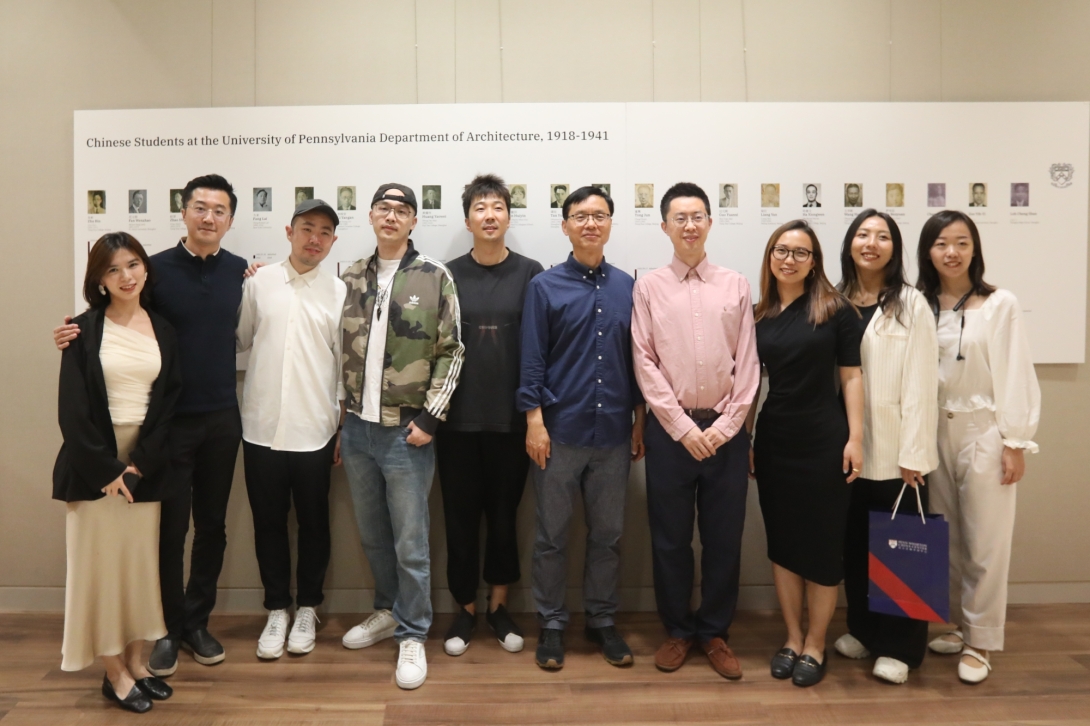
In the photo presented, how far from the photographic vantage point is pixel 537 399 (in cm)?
248

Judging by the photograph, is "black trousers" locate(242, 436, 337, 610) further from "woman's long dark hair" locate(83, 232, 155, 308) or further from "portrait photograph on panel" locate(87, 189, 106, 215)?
"portrait photograph on panel" locate(87, 189, 106, 215)

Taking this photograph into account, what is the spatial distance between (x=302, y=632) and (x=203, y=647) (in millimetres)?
381

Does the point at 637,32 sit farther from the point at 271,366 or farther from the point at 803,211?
the point at 271,366

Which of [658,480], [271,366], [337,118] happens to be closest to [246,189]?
[337,118]

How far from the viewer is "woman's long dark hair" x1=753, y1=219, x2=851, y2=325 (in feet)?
7.79

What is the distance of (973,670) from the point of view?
8.01 ft

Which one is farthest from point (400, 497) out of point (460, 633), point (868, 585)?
point (868, 585)

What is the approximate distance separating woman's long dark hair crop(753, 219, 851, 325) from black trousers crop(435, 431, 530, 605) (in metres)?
1.16

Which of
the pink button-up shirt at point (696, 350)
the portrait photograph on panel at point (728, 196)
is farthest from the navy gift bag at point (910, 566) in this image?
the portrait photograph on panel at point (728, 196)

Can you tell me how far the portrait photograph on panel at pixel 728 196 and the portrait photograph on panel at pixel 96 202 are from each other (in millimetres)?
2953

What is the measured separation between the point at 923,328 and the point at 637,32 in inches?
74.3

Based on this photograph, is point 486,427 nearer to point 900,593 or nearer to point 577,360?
point 577,360

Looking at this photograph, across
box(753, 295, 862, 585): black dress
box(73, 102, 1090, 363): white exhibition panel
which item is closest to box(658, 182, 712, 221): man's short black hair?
box(73, 102, 1090, 363): white exhibition panel

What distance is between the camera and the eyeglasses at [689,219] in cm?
247
